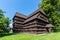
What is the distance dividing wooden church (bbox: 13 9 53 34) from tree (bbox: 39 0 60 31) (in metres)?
2.74

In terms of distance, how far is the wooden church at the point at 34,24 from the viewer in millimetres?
46375

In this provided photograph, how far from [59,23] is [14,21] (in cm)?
1774

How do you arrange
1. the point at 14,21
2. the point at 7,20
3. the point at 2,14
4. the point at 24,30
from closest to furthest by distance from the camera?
1. the point at 2,14
2. the point at 7,20
3. the point at 24,30
4. the point at 14,21

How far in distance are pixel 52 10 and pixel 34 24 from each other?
12.4 meters

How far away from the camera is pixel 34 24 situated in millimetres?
46562

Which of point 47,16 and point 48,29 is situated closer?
point 48,29

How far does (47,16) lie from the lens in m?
54.2

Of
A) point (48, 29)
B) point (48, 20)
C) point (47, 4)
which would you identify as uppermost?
point (47, 4)

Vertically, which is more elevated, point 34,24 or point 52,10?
point 52,10

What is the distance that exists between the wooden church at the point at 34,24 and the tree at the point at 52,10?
2.74m

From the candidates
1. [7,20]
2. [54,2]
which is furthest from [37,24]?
[54,2]

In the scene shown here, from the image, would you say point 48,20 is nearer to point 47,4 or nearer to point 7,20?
point 47,4

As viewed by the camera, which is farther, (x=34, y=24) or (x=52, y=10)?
(x=52, y=10)

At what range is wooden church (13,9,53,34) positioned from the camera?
152 feet
